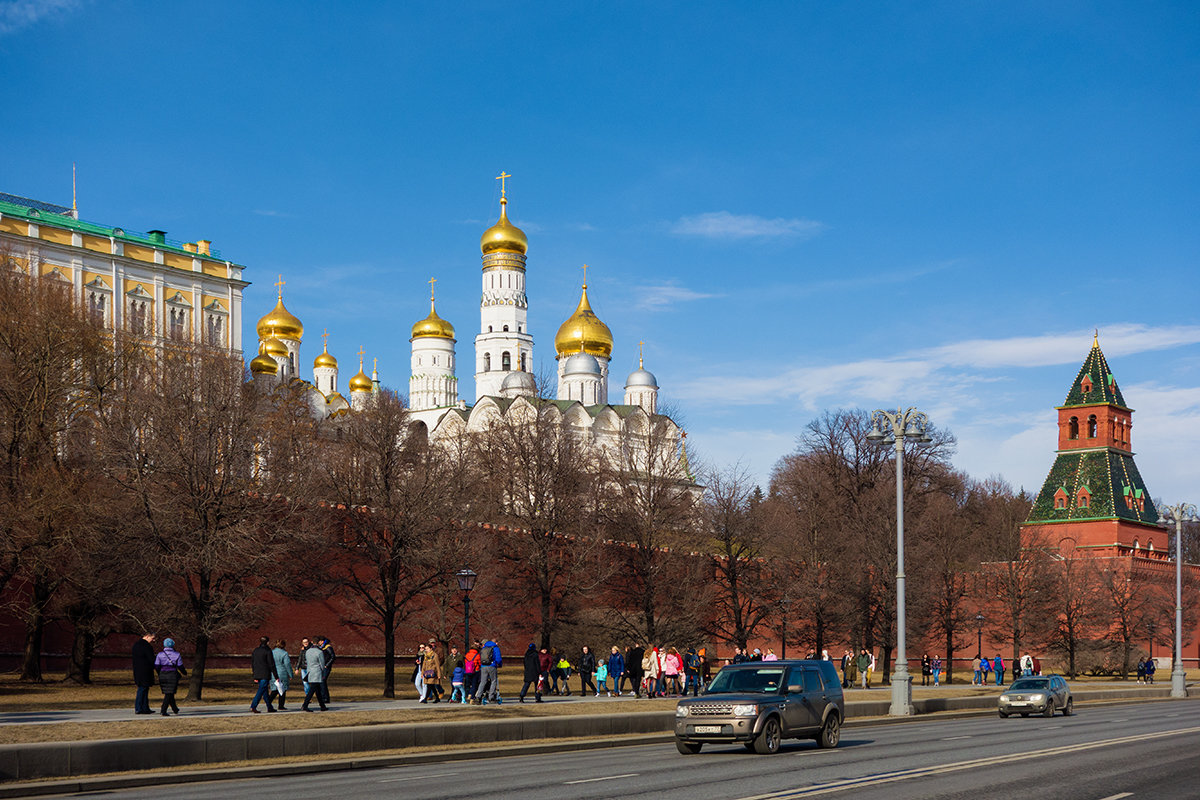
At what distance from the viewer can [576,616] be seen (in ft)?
169

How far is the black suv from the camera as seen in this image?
797 inches

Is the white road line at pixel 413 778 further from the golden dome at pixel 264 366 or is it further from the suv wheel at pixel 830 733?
the golden dome at pixel 264 366

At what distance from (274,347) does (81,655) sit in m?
66.4

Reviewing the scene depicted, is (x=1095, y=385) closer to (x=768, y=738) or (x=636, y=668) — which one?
(x=636, y=668)

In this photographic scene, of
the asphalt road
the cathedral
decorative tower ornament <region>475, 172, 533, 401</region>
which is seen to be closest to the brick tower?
the cathedral

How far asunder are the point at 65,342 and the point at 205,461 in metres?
7.37

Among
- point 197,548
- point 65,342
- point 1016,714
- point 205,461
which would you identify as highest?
point 65,342

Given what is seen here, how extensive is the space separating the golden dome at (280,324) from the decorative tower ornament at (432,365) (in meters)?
16.9

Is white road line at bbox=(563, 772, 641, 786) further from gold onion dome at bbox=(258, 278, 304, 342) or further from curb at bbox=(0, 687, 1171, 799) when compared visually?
gold onion dome at bbox=(258, 278, 304, 342)

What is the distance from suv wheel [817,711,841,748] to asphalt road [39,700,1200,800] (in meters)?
0.22

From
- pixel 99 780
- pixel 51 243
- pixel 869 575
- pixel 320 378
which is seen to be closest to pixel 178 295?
pixel 51 243

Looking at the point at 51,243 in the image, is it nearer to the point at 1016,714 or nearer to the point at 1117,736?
the point at 1016,714

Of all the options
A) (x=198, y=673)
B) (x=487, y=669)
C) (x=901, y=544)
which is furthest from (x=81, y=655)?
(x=901, y=544)

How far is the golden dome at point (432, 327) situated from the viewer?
411ft
